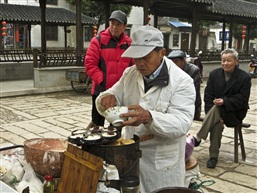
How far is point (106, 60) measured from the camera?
398cm

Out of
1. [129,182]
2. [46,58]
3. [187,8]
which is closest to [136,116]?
[129,182]

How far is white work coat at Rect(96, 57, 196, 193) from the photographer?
6.72ft

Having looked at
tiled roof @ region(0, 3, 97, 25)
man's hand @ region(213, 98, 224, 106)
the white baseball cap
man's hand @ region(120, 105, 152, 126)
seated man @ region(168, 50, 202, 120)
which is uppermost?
tiled roof @ region(0, 3, 97, 25)

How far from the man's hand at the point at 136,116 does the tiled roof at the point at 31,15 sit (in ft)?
50.3

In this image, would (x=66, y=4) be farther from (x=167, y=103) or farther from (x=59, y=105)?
→ (x=167, y=103)

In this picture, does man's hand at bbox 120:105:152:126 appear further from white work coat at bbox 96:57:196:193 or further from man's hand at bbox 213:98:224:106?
man's hand at bbox 213:98:224:106

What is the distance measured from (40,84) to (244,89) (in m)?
7.60

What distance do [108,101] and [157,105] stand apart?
1.24 ft

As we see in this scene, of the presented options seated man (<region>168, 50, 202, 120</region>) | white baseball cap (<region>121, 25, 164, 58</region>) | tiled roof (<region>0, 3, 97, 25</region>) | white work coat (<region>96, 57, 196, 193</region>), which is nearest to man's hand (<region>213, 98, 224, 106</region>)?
seated man (<region>168, 50, 202, 120</region>)

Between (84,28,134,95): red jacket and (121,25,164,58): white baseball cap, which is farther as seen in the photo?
(84,28,134,95): red jacket

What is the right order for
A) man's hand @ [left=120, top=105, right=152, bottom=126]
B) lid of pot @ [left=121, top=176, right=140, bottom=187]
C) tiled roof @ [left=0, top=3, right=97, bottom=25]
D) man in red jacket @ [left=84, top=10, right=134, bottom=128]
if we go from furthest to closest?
1. tiled roof @ [left=0, top=3, right=97, bottom=25]
2. man in red jacket @ [left=84, top=10, right=134, bottom=128]
3. man's hand @ [left=120, top=105, right=152, bottom=126]
4. lid of pot @ [left=121, top=176, right=140, bottom=187]

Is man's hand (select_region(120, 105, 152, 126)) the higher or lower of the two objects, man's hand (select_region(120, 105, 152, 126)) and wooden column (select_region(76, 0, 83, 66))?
the lower

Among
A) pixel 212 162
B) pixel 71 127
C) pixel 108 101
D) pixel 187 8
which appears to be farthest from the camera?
pixel 187 8

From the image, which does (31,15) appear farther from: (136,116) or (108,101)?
(136,116)
